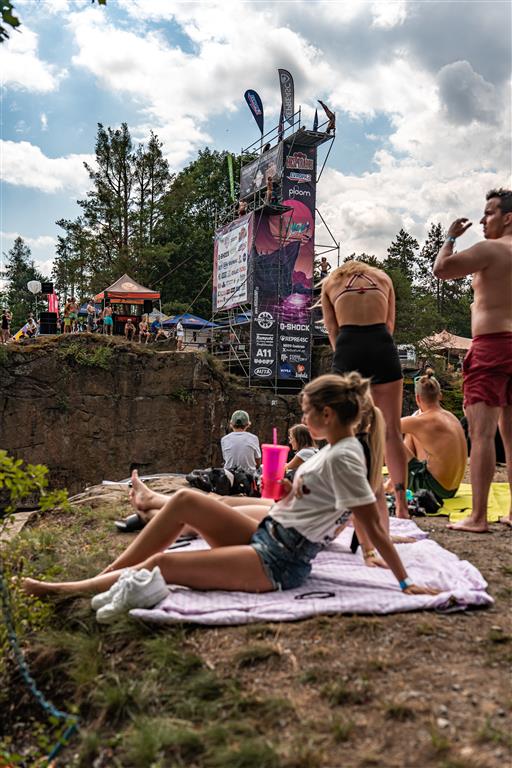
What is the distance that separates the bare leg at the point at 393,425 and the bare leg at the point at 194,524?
4.67 feet

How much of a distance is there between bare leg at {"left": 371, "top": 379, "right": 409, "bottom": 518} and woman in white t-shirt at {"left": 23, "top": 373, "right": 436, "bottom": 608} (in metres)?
1.15

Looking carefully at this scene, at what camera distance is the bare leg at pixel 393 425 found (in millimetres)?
4113

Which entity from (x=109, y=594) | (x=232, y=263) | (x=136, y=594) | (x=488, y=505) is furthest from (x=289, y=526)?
(x=232, y=263)

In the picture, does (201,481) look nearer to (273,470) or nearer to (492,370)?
(492,370)

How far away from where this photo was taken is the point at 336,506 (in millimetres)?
2816

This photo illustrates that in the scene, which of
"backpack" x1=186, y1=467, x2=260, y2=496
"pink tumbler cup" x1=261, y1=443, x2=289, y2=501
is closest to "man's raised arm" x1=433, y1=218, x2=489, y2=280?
"pink tumbler cup" x1=261, y1=443, x2=289, y2=501

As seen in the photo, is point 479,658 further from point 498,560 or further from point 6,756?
point 6,756

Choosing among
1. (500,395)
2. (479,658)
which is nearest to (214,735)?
(479,658)

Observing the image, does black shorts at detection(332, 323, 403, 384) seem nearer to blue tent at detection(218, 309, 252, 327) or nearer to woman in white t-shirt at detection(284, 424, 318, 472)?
woman in white t-shirt at detection(284, 424, 318, 472)

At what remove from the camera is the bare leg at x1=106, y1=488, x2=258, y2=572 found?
304cm

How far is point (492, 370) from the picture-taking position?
15.1 feet

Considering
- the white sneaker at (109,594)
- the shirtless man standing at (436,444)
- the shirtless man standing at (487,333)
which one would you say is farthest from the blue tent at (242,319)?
the white sneaker at (109,594)

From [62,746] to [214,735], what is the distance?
0.70m

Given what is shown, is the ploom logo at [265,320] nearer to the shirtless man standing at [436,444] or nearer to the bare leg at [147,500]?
the shirtless man standing at [436,444]
